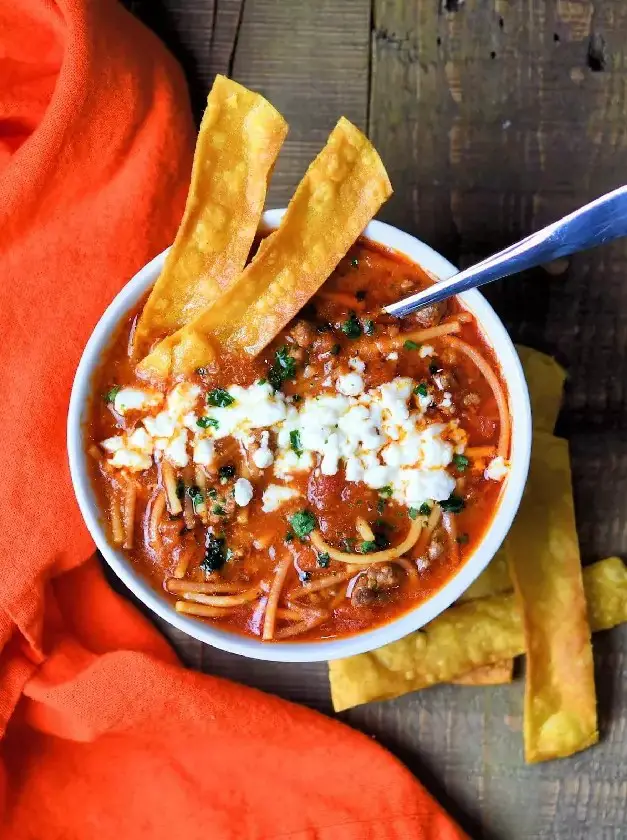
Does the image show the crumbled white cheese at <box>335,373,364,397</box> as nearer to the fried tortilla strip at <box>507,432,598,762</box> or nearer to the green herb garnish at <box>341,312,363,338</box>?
the green herb garnish at <box>341,312,363,338</box>

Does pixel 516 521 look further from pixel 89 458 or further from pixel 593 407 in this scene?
pixel 89 458

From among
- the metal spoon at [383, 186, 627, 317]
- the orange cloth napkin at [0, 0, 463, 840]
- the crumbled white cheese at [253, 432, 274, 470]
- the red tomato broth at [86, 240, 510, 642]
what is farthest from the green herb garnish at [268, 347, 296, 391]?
the orange cloth napkin at [0, 0, 463, 840]

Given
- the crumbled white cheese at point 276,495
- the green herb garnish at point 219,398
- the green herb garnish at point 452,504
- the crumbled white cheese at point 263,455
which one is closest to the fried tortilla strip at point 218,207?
the green herb garnish at point 219,398

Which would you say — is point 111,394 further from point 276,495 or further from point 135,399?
point 276,495

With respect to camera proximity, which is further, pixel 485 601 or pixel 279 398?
pixel 485 601

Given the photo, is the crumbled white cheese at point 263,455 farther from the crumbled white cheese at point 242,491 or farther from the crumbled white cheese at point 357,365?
the crumbled white cheese at point 357,365

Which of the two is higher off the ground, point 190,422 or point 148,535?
point 190,422

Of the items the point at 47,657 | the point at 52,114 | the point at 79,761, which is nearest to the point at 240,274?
the point at 52,114

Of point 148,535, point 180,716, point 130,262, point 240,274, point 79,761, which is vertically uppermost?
point 240,274
